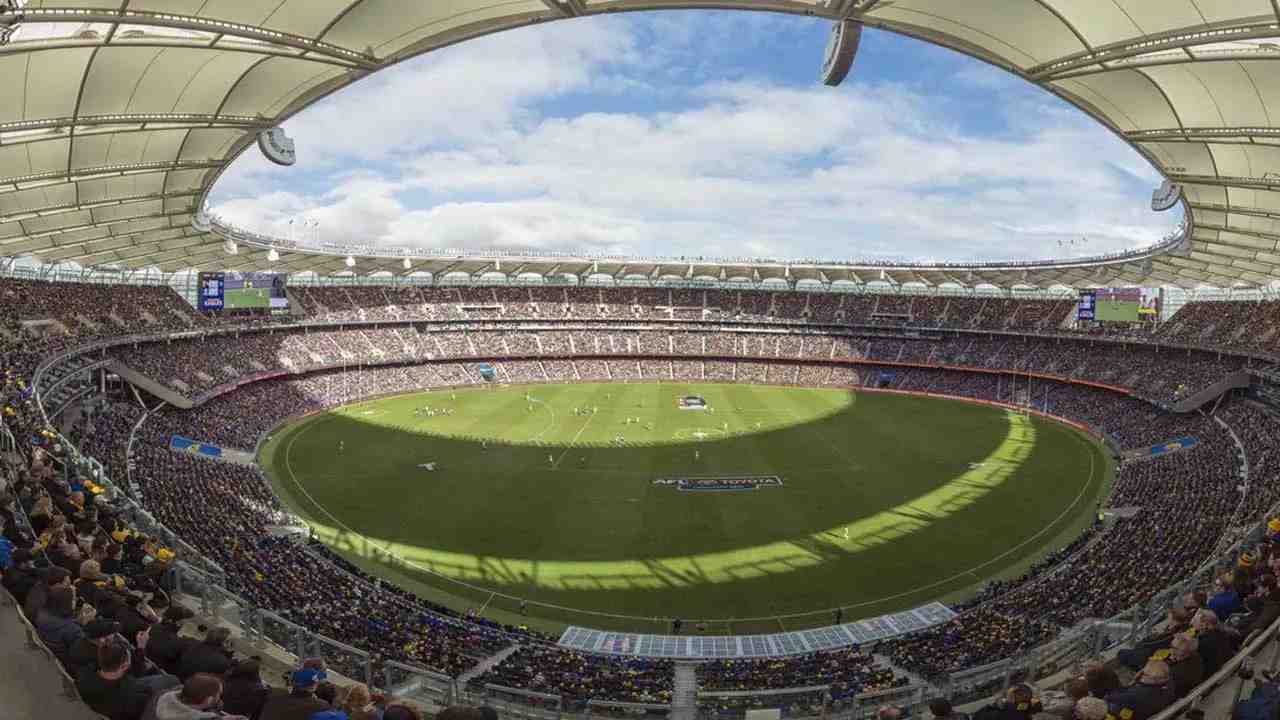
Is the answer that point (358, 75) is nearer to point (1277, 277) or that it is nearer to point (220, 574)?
point (220, 574)

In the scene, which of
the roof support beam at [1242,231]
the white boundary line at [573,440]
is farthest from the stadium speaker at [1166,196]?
the white boundary line at [573,440]

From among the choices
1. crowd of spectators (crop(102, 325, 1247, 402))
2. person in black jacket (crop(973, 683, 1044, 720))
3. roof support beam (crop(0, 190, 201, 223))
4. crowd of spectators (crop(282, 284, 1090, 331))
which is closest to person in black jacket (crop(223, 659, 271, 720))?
person in black jacket (crop(973, 683, 1044, 720))

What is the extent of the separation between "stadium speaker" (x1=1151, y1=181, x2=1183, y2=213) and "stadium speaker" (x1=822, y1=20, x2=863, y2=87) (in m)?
17.6

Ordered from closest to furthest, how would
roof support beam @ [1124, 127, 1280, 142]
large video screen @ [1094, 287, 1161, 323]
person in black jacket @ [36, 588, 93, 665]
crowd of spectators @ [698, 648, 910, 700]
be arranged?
1. person in black jacket @ [36, 588, 93, 665]
2. crowd of spectators @ [698, 648, 910, 700]
3. roof support beam @ [1124, 127, 1280, 142]
4. large video screen @ [1094, 287, 1161, 323]

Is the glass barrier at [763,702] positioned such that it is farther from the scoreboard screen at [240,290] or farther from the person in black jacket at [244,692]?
the scoreboard screen at [240,290]

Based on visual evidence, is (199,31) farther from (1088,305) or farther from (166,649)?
(1088,305)

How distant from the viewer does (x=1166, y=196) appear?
94.6 feet

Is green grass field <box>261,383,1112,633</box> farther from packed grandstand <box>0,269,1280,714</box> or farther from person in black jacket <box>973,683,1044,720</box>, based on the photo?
person in black jacket <box>973,683,1044,720</box>

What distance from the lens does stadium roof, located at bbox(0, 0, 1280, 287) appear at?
45.3 feet

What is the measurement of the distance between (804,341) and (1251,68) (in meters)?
65.8

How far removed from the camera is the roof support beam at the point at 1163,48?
13180 millimetres

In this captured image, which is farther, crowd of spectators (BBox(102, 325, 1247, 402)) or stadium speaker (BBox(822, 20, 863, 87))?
crowd of spectators (BBox(102, 325, 1247, 402))

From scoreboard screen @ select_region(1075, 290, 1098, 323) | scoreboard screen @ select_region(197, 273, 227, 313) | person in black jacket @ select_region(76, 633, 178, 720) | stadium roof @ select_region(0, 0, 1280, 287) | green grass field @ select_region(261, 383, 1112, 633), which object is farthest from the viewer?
scoreboard screen @ select_region(1075, 290, 1098, 323)

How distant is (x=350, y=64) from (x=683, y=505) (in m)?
24.1
